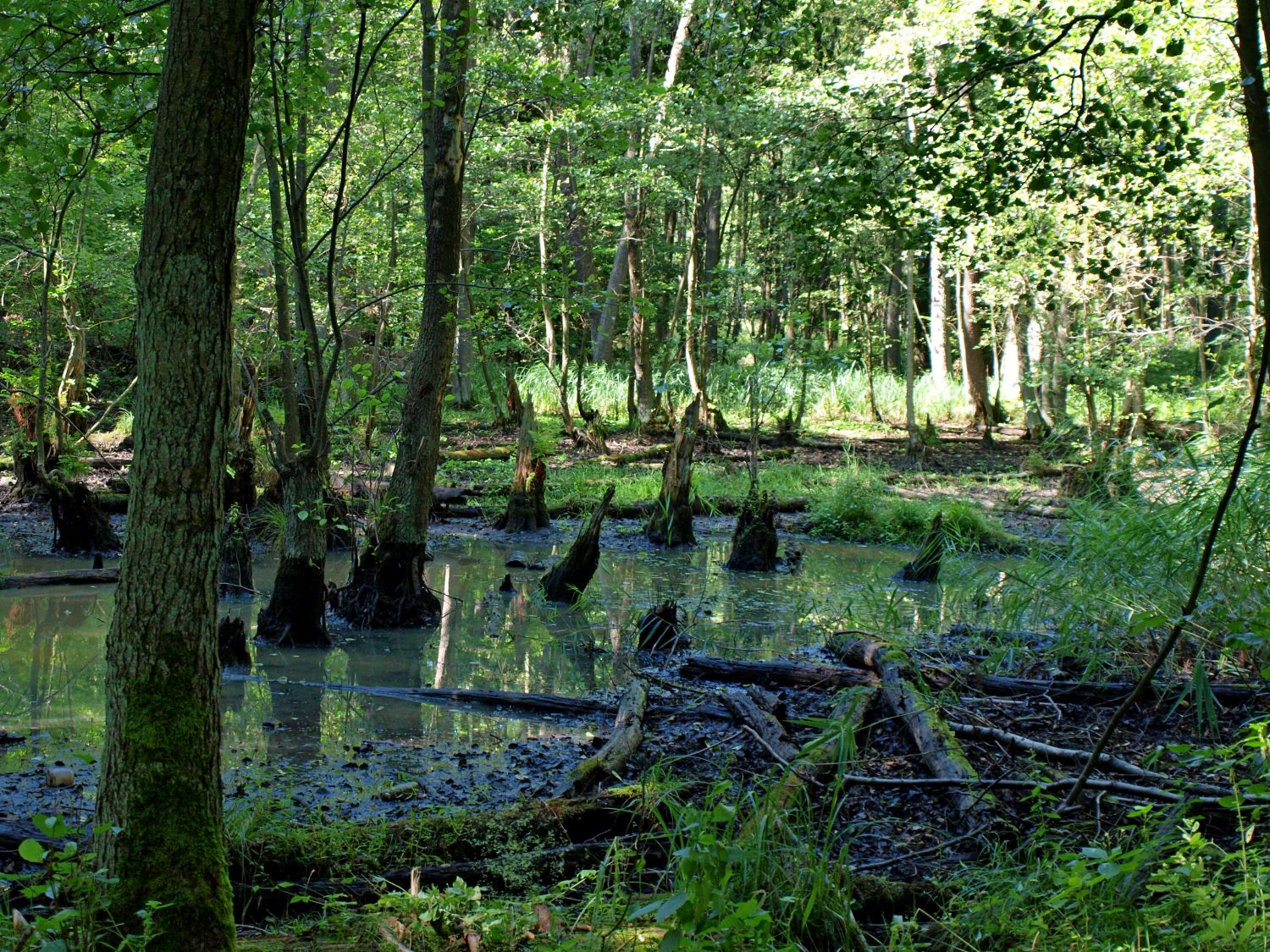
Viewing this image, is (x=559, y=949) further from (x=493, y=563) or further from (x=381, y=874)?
(x=493, y=563)

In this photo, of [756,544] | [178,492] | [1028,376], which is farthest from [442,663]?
[1028,376]

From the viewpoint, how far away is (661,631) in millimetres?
8500

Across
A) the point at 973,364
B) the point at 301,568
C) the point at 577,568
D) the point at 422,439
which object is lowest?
the point at 577,568

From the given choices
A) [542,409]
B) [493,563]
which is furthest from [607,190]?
[493,563]

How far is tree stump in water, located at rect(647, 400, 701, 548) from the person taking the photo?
45.3ft

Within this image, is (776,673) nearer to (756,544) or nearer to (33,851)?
(756,544)

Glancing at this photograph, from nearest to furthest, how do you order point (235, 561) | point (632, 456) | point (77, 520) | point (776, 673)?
point (776, 673)
point (235, 561)
point (77, 520)
point (632, 456)

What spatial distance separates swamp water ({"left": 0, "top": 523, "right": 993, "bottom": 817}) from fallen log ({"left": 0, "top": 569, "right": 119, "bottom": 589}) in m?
0.10

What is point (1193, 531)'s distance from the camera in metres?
5.93

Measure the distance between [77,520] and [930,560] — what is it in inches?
365

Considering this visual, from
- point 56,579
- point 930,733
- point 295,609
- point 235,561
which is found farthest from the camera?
point 235,561

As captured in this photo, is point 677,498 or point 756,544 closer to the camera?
point 756,544

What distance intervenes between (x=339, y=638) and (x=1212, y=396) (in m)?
8.26

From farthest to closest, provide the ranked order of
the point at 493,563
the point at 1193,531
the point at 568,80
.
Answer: the point at 493,563
the point at 568,80
the point at 1193,531
